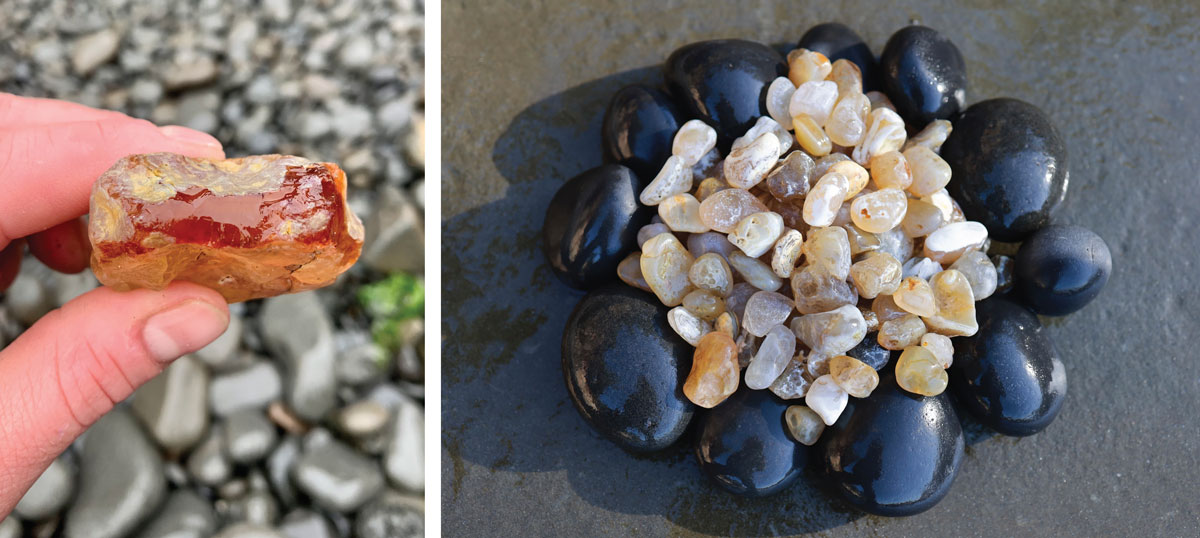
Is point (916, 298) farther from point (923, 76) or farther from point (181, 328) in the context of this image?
point (181, 328)

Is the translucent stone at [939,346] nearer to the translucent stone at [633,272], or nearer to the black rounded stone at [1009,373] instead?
the black rounded stone at [1009,373]

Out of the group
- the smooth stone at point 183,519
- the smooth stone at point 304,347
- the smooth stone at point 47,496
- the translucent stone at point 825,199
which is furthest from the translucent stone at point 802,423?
the smooth stone at point 47,496

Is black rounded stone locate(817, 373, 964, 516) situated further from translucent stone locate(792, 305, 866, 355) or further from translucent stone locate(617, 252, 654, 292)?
translucent stone locate(617, 252, 654, 292)

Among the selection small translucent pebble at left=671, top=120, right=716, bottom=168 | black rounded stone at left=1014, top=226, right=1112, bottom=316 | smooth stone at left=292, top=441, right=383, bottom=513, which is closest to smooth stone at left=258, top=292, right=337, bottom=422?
smooth stone at left=292, top=441, right=383, bottom=513

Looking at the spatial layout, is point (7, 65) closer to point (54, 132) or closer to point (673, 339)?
point (54, 132)

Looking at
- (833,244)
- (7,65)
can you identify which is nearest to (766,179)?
(833,244)

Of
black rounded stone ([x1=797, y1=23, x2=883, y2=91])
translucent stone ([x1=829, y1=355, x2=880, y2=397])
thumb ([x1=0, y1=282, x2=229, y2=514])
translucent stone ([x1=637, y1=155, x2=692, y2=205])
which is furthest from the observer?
black rounded stone ([x1=797, y1=23, x2=883, y2=91])
